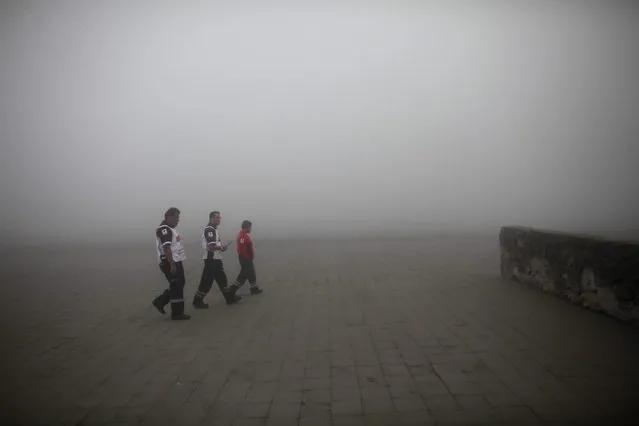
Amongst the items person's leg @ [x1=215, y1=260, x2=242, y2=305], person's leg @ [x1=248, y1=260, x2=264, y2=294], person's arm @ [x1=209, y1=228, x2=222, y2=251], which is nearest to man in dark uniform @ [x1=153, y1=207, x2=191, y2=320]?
person's arm @ [x1=209, y1=228, x2=222, y2=251]

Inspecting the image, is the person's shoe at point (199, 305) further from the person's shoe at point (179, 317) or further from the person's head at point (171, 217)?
the person's head at point (171, 217)

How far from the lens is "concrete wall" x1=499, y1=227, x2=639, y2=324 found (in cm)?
494

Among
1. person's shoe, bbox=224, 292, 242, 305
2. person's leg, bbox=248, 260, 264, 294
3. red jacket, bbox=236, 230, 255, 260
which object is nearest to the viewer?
person's shoe, bbox=224, 292, 242, 305

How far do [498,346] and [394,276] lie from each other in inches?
203

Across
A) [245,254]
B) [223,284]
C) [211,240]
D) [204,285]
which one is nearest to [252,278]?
[245,254]

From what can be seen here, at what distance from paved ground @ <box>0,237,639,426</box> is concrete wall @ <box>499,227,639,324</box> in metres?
0.25

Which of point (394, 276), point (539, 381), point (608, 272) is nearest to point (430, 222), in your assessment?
point (394, 276)

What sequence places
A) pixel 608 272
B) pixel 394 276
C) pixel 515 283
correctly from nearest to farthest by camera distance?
pixel 608 272, pixel 515 283, pixel 394 276

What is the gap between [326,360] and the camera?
13.9 ft

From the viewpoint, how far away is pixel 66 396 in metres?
3.59

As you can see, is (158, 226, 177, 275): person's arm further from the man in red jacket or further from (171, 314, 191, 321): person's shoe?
the man in red jacket

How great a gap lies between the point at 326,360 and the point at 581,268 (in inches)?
155

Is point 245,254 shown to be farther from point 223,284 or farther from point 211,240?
point 211,240

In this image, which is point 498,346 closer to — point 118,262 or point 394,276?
point 394,276
